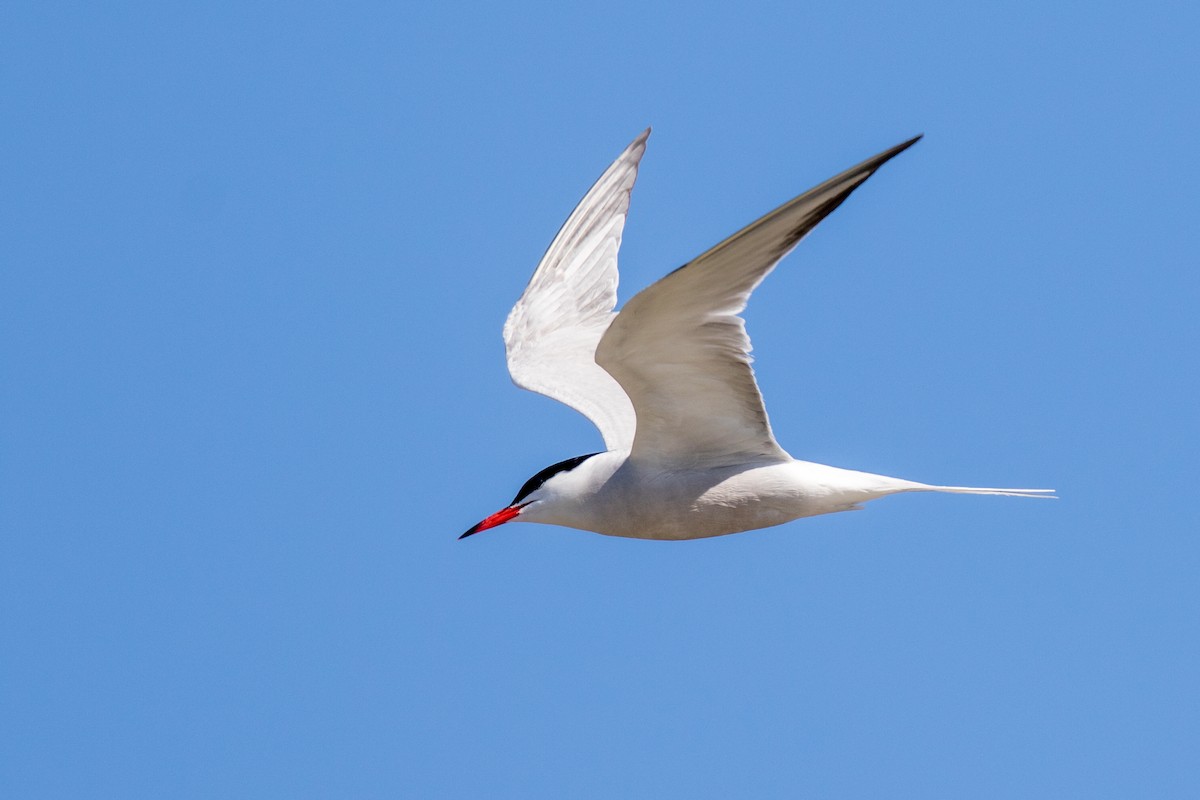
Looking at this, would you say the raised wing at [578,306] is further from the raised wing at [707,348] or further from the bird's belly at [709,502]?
the raised wing at [707,348]

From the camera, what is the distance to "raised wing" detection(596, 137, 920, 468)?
539cm

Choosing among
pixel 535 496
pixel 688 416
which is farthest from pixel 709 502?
pixel 535 496

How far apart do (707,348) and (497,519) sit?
75.2 inches

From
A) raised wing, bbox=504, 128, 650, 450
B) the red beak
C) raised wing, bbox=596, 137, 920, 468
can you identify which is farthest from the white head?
raised wing, bbox=504, 128, 650, 450

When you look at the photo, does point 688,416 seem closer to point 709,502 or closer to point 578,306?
point 709,502

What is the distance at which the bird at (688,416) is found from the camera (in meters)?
5.64

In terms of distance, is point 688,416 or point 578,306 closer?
point 688,416

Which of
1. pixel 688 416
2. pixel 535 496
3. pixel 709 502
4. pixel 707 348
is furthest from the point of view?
pixel 535 496

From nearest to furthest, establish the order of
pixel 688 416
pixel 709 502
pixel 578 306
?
1. pixel 688 416
2. pixel 709 502
3. pixel 578 306

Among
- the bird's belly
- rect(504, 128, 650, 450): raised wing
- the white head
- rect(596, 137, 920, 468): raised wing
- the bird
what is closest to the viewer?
rect(596, 137, 920, 468): raised wing

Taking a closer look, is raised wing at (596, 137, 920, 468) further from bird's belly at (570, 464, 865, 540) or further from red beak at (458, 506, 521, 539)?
red beak at (458, 506, 521, 539)

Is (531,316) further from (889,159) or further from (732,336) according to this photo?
(889,159)

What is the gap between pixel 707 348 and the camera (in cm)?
625

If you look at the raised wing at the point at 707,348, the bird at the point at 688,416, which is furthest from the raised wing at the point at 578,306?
the raised wing at the point at 707,348
